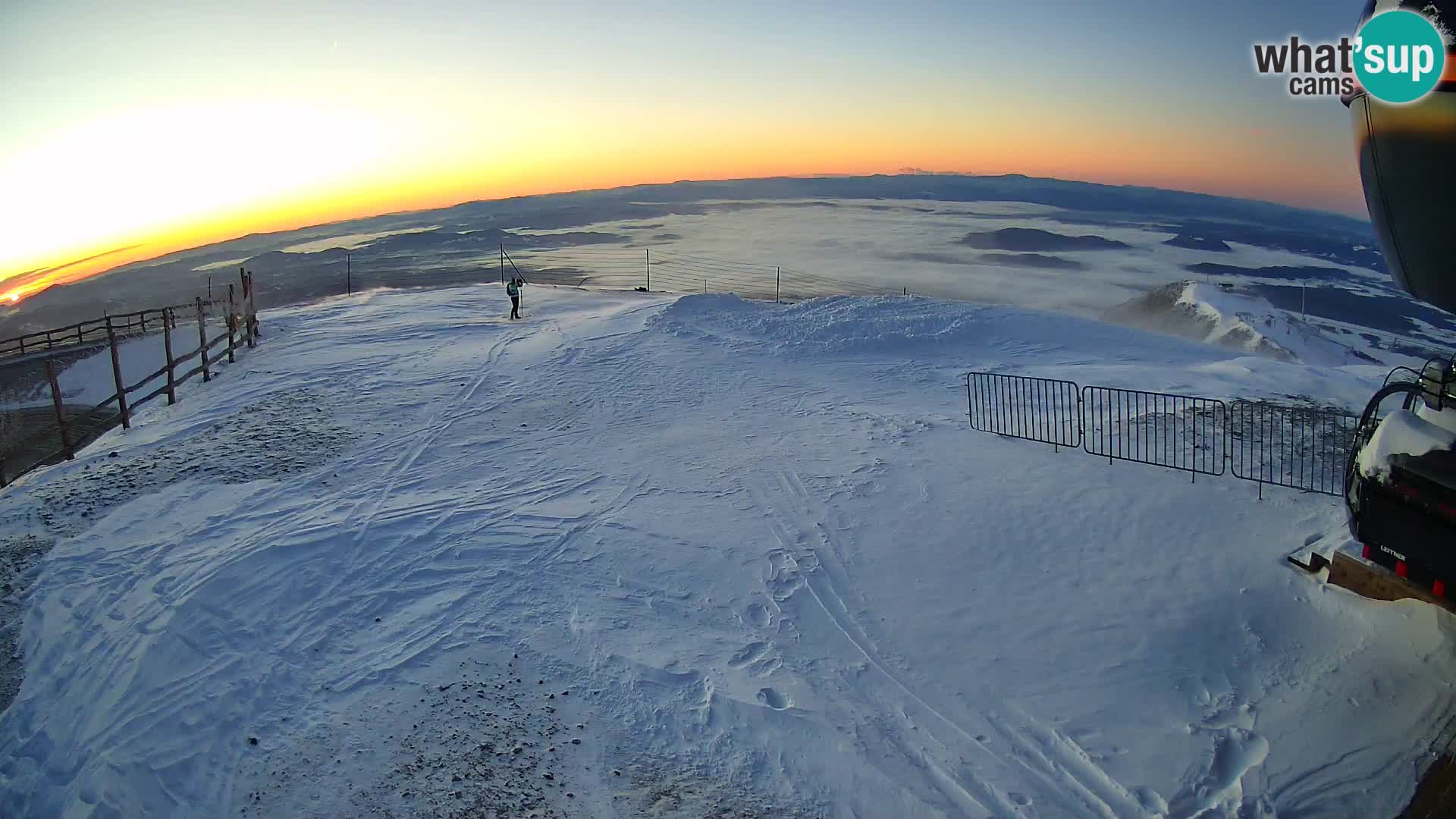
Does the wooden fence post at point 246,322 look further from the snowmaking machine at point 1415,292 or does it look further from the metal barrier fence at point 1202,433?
the snowmaking machine at point 1415,292

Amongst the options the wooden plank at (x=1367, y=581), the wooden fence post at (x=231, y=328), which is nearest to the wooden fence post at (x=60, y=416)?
the wooden fence post at (x=231, y=328)

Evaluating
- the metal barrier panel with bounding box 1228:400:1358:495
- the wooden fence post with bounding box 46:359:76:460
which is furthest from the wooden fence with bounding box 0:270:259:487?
the metal barrier panel with bounding box 1228:400:1358:495

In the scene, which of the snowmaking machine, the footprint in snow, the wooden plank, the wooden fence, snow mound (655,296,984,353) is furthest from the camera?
snow mound (655,296,984,353)

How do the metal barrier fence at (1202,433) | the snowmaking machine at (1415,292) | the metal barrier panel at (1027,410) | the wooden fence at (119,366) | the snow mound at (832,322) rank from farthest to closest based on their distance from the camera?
the snow mound at (832,322), the wooden fence at (119,366), the metal barrier panel at (1027,410), the metal barrier fence at (1202,433), the snowmaking machine at (1415,292)

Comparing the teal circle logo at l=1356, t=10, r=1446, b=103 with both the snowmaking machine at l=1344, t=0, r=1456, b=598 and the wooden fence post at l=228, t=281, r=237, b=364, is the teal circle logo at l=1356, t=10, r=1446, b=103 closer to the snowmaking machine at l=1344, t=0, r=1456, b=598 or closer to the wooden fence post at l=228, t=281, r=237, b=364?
the snowmaking machine at l=1344, t=0, r=1456, b=598

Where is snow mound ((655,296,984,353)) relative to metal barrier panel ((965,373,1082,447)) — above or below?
above

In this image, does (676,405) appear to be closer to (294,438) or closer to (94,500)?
(294,438)
